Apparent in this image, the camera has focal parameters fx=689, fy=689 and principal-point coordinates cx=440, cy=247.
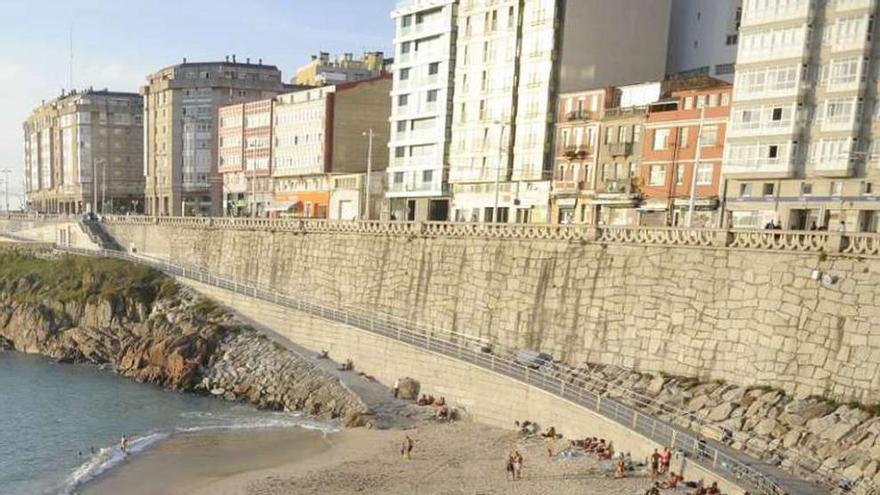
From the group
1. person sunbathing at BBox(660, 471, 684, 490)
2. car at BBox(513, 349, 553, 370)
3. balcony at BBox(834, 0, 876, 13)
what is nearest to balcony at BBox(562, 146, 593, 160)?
balcony at BBox(834, 0, 876, 13)

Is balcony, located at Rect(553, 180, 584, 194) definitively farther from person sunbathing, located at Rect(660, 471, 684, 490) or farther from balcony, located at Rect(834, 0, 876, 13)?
person sunbathing, located at Rect(660, 471, 684, 490)

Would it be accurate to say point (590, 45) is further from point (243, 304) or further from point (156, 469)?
point (156, 469)

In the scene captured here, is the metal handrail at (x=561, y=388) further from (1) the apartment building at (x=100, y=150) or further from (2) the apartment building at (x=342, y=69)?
(1) the apartment building at (x=100, y=150)

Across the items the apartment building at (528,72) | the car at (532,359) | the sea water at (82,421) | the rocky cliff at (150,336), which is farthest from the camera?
the apartment building at (528,72)

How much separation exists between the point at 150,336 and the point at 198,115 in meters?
57.7

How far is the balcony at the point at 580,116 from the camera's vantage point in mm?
59969

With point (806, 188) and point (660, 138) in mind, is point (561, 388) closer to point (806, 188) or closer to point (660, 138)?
point (806, 188)

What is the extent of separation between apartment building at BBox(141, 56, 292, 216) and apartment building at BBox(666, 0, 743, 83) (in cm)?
6399

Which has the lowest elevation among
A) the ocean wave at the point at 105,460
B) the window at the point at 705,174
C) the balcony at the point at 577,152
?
the ocean wave at the point at 105,460

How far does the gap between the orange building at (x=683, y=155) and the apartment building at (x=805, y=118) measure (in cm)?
138

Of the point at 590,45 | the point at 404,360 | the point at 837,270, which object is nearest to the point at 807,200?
the point at 837,270

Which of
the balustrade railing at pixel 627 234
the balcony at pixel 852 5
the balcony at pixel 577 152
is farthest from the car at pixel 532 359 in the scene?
the balcony at pixel 852 5

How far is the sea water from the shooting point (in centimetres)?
3684

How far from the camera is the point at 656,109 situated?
56250 millimetres
